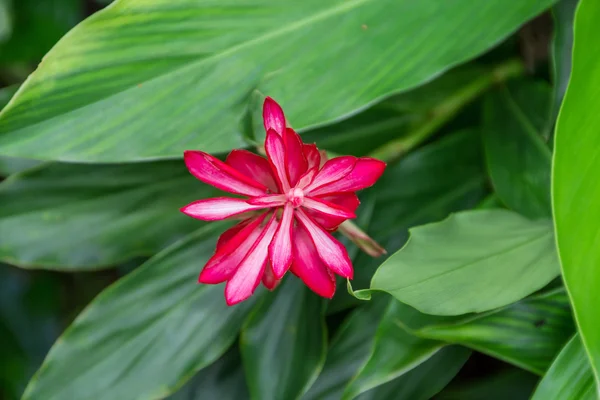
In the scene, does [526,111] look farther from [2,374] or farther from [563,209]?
[2,374]

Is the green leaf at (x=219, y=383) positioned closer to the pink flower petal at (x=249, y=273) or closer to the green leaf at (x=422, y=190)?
the green leaf at (x=422, y=190)

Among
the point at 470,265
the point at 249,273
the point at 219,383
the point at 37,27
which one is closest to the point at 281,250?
the point at 249,273

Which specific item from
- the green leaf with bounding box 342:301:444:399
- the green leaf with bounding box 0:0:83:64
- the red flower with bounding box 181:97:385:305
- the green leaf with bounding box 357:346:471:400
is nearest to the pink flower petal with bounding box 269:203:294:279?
the red flower with bounding box 181:97:385:305

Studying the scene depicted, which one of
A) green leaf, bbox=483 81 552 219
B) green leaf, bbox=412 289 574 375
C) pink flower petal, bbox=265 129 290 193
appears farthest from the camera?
green leaf, bbox=483 81 552 219

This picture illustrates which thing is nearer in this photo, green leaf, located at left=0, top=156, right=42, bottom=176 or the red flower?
the red flower

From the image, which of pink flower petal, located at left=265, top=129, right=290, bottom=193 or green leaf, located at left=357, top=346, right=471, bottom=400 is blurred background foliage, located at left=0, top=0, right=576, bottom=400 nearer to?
green leaf, located at left=357, top=346, right=471, bottom=400

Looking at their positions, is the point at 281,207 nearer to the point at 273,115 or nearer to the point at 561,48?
the point at 273,115

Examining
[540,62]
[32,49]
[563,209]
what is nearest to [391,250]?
[563,209]

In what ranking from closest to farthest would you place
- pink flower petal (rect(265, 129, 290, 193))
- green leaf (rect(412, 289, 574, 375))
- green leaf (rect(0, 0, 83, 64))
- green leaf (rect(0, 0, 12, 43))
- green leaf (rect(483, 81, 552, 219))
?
pink flower petal (rect(265, 129, 290, 193)) < green leaf (rect(412, 289, 574, 375)) < green leaf (rect(483, 81, 552, 219)) < green leaf (rect(0, 0, 12, 43)) < green leaf (rect(0, 0, 83, 64))

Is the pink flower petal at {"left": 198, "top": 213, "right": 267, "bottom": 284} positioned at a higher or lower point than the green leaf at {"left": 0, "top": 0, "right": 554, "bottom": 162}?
lower
